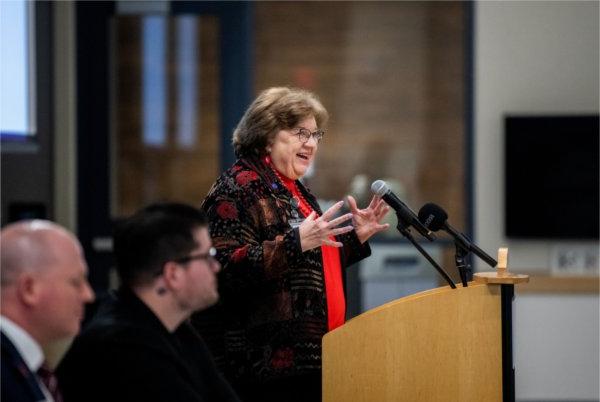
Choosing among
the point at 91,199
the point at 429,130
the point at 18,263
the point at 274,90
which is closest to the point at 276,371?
the point at 274,90

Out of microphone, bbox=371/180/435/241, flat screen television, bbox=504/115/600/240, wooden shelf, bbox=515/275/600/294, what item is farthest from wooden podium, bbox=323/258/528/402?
flat screen television, bbox=504/115/600/240

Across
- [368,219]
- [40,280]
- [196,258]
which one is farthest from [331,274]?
[40,280]

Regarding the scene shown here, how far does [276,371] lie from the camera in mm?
2279

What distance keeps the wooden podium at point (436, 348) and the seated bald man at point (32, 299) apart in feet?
3.00

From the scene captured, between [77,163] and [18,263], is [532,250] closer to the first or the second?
[77,163]

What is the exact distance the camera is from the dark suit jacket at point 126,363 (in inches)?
57.8

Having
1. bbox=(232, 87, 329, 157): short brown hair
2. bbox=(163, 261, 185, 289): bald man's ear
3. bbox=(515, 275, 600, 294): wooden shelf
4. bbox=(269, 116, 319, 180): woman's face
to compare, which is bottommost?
bbox=(515, 275, 600, 294): wooden shelf

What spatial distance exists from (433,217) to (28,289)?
110 cm

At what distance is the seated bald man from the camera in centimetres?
129

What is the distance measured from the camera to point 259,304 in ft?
7.52

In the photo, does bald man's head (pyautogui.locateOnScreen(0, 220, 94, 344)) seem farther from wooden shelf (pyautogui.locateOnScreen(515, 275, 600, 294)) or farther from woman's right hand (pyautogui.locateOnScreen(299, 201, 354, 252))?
wooden shelf (pyautogui.locateOnScreen(515, 275, 600, 294))

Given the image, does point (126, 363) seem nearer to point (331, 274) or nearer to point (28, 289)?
point (28, 289)

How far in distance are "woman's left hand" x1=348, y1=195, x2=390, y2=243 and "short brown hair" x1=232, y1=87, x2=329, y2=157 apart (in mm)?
261

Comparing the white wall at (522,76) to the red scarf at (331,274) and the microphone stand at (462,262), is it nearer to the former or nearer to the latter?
the red scarf at (331,274)
